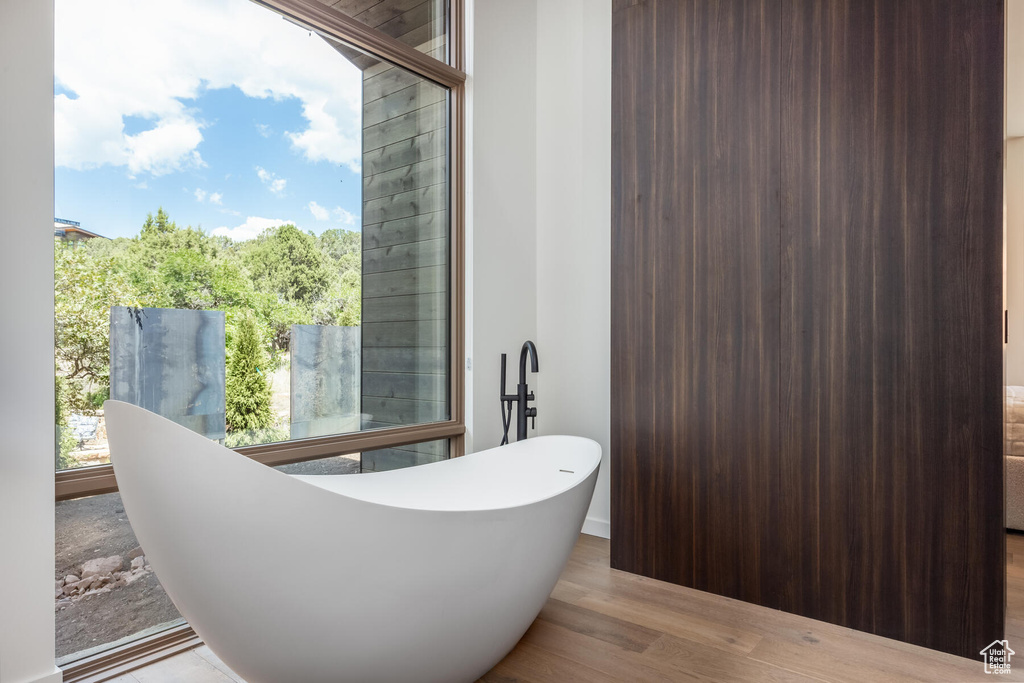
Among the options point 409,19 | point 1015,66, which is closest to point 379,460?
point 409,19

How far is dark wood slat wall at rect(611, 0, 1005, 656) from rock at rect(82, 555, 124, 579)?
1670 mm

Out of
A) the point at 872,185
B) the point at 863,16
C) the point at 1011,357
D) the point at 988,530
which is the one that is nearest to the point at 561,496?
the point at 988,530

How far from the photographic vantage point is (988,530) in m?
1.74

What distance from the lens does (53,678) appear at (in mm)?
1561

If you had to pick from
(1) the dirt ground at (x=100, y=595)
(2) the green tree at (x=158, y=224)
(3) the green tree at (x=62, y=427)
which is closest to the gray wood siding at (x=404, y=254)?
(2) the green tree at (x=158, y=224)

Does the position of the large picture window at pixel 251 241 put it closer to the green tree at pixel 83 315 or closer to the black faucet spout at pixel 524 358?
the green tree at pixel 83 315

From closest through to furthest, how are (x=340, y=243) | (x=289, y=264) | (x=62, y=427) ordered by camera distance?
(x=62, y=427), (x=289, y=264), (x=340, y=243)

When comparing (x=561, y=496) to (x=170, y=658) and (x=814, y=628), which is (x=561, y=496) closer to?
(x=814, y=628)

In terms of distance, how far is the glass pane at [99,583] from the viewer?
167cm

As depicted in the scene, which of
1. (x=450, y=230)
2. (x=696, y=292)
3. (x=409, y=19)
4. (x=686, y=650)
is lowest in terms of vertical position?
(x=686, y=650)

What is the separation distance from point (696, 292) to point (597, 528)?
127 centimetres

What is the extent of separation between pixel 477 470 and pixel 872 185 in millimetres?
1640

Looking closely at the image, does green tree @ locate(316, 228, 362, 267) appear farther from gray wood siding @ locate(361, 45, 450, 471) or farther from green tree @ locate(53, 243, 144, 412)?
green tree @ locate(53, 243, 144, 412)

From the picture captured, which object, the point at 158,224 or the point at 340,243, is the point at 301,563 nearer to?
the point at 158,224
